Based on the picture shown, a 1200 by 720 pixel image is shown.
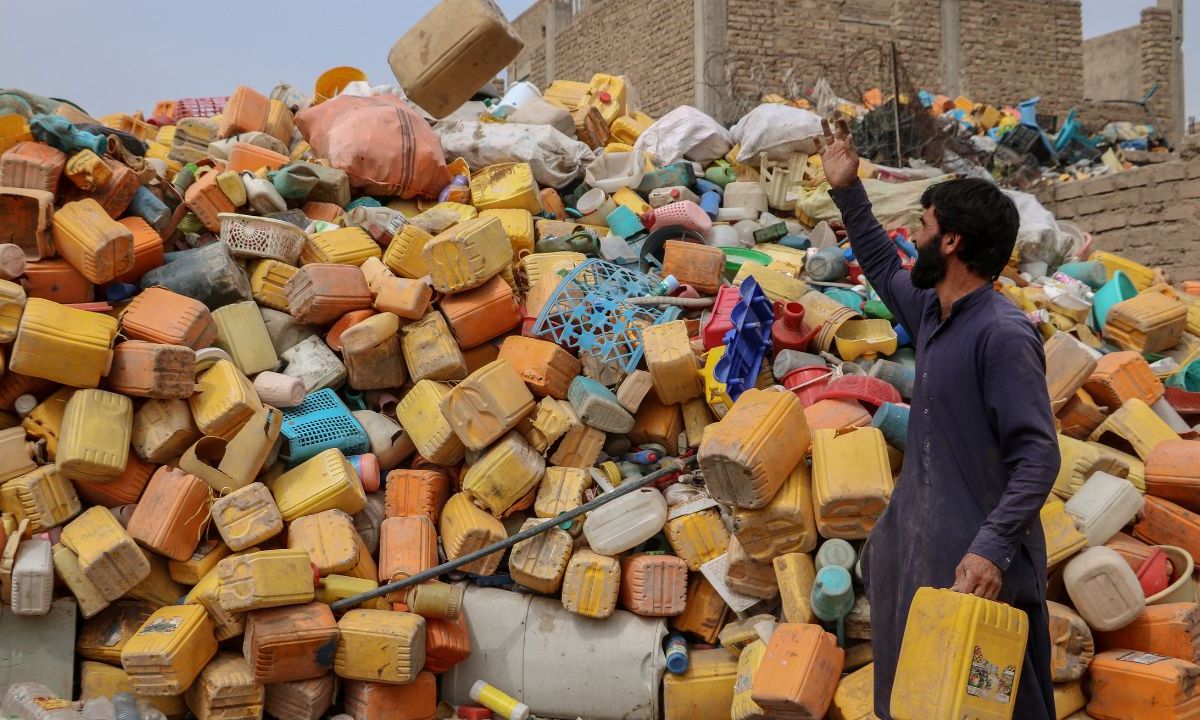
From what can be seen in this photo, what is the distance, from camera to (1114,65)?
1952 cm

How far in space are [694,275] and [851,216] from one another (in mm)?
1977

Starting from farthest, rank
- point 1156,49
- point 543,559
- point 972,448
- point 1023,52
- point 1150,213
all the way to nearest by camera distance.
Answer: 1. point 1156,49
2. point 1023,52
3. point 1150,213
4. point 543,559
5. point 972,448

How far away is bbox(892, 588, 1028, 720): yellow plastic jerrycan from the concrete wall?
19313 mm

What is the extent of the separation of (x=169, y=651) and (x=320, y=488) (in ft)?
2.50

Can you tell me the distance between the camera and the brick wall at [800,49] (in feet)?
48.4

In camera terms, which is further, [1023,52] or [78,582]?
[1023,52]

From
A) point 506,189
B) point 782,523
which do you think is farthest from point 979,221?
point 506,189

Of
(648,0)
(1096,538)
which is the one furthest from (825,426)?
(648,0)

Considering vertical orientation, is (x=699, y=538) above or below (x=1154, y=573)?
above

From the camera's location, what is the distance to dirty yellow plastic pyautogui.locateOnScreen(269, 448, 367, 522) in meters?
3.70

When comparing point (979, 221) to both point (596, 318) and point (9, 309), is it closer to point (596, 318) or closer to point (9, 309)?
point (596, 318)

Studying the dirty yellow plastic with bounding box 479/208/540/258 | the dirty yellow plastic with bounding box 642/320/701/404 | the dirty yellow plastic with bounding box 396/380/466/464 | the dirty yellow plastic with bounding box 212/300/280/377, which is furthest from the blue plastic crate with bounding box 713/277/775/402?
the dirty yellow plastic with bounding box 212/300/280/377

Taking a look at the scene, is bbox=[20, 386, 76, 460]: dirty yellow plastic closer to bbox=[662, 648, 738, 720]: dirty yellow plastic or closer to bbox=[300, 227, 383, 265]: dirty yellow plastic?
bbox=[300, 227, 383, 265]: dirty yellow plastic

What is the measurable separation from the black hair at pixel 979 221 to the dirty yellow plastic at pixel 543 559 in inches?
75.9
